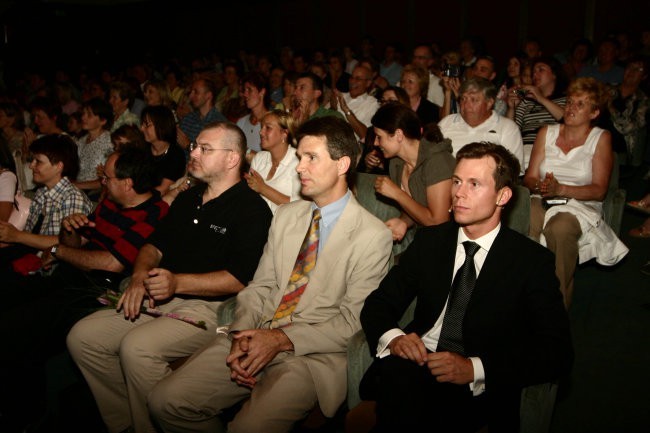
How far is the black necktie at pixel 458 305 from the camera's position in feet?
6.52

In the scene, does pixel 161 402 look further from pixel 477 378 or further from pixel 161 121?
pixel 161 121

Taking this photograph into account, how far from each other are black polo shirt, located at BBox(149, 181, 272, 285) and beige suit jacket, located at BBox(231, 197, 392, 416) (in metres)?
0.17

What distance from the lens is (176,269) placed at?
2.71 metres

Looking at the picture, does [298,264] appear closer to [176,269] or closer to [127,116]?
[176,269]

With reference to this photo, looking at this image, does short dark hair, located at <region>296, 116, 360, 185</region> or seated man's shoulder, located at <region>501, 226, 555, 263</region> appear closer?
seated man's shoulder, located at <region>501, 226, 555, 263</region>

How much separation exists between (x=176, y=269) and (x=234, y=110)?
11.8ft

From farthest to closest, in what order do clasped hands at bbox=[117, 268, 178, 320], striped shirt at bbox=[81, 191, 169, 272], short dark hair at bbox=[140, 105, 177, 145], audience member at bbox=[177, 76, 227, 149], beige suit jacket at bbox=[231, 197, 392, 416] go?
1. audience member at bbox=[177, 76, 227, 149]
2. short dark hair at bbox=[140, 105, 177, 145]
3. striped shirt at bbox=[81, 191, 169, 272]
4. clasped hands at bbox=[117, 268, 178, 320]
5. beige suit jacket at bbox=[231, 197, 392, 416]

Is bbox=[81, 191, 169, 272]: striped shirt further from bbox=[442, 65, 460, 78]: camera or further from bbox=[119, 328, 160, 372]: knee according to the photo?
bbox=[442, 65, 460, 78]: camera

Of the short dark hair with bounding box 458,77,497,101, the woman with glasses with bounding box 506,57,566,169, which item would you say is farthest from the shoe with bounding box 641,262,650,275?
the short dark hair with bounding box 458,77,497,101

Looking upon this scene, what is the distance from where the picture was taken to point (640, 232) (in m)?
3.86

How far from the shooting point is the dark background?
7.87m

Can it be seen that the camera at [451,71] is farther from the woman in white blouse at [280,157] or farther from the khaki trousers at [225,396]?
the khaki trousers at [225,396]

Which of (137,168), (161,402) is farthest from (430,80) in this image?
(161,402)

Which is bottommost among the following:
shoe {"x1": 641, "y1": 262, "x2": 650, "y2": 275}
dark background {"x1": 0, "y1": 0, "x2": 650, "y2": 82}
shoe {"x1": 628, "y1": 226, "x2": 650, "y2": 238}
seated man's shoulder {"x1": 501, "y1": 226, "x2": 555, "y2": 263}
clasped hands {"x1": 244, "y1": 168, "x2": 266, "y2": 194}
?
shoe {"x1": 641, "y1": 262, "x2": 650, "y2": 275}
